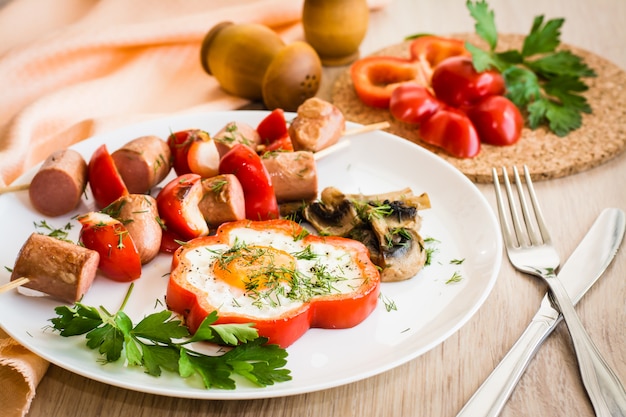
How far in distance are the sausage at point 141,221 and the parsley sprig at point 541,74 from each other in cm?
273

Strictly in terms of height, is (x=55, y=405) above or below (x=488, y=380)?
below

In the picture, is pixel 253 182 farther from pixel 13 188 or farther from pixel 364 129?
pixel 13 188

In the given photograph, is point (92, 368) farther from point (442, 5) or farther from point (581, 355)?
point (442, 5)

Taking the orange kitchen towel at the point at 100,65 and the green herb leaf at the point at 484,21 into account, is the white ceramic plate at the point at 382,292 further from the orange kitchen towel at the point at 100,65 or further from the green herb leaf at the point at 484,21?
the green herb leaf at the point at 484,21

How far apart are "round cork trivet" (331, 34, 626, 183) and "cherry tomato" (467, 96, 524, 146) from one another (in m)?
0.06

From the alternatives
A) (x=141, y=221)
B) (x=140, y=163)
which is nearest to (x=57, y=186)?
(x=140, y=163)

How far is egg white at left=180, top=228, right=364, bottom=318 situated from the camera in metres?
3.06

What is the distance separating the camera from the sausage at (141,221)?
3480 mm

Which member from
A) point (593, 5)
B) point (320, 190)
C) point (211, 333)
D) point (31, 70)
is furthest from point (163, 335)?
point (593, 5)

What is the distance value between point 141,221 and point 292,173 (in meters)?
0.90

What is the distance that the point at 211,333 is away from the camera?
2.93m

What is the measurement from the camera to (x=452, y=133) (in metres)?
4.80

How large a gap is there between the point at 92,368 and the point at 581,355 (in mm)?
2102

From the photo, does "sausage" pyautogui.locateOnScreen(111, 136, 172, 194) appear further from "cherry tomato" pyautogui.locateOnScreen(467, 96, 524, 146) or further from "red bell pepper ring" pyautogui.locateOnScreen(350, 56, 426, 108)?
"cherry tomato" pyautogui.locateOnScreen(467, 96, 524, 146)
